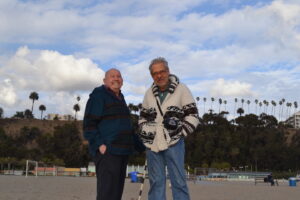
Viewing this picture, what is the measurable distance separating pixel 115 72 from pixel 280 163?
84802 mm

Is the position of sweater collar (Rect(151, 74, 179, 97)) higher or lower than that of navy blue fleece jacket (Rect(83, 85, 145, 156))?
higher

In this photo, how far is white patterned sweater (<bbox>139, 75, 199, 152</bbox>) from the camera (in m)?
4.44

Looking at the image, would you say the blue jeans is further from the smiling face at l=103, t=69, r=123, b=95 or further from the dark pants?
the smiling face at l=103, t=69, r=123, b=95

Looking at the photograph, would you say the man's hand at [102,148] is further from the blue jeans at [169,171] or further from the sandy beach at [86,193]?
the sandy beach at [86,193]

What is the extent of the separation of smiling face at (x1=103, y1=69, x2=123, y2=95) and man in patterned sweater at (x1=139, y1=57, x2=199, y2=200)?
0.36 m

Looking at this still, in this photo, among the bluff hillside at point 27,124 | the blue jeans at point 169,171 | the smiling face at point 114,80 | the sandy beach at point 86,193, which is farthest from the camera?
the bluff hillside at point 27,124

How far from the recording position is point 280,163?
84312 millimetres

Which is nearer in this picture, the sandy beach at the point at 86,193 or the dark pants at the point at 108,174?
the dark pants at the point at 108,174

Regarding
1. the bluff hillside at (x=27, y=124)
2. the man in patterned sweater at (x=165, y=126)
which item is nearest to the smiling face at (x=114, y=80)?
the man in patterned sweater at (x=165, y=126)

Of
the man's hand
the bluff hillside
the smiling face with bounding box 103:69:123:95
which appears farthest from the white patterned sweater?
the bluff hillside

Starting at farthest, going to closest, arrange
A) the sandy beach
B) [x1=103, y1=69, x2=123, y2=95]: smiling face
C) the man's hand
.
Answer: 1. the sandy beach
2. [x1=103, y1=69, x2=123, y2=95]: smiling face
3. the man's hand

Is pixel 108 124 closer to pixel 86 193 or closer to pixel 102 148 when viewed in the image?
pixel 102 148

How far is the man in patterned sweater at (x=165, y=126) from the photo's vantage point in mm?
4445

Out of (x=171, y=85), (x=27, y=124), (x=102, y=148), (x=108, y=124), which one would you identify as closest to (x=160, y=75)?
(x=171, y=85)
